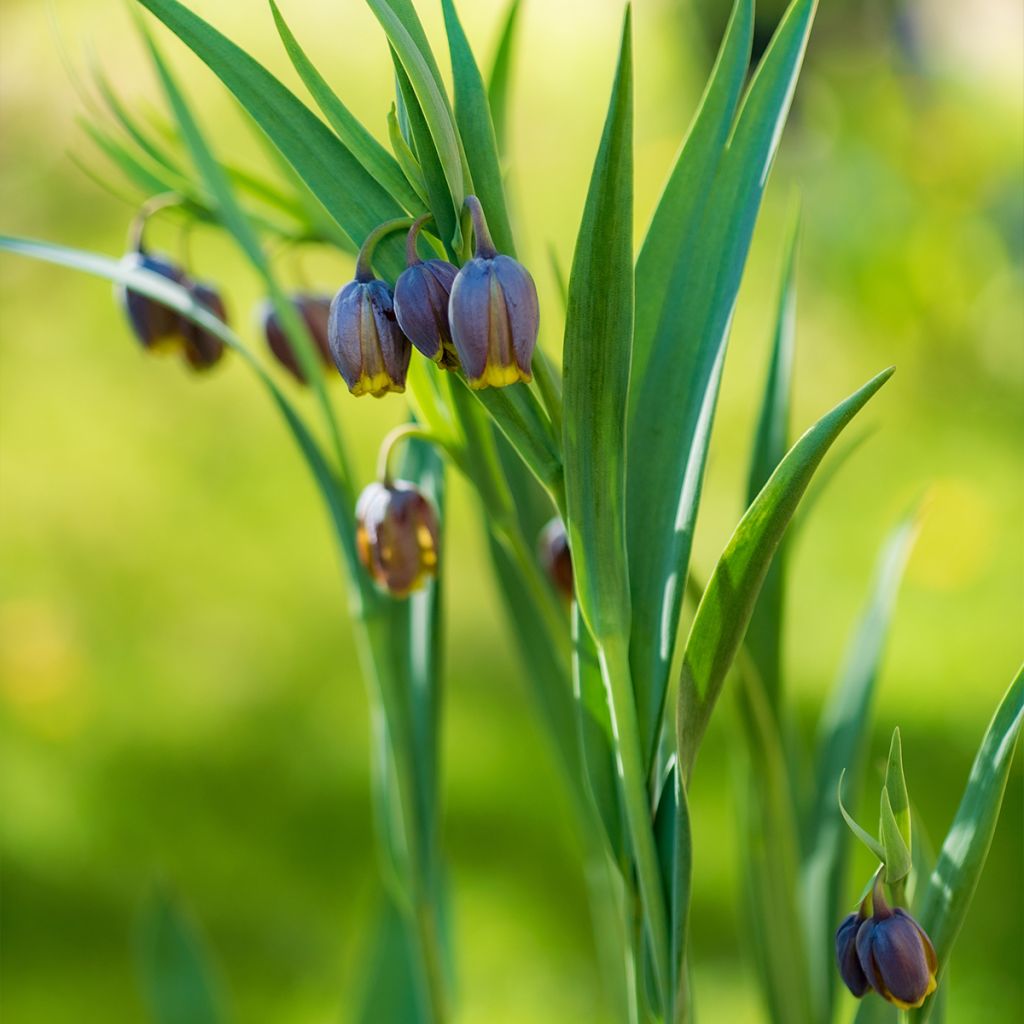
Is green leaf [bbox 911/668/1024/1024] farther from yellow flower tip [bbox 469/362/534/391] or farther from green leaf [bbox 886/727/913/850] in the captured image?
yellow flower tip [bbox 469/362/534/391]

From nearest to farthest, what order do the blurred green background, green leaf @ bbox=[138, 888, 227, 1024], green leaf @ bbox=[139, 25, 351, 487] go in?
green leaf @ bbox=[139, 25, 351, 487] < green leaf @ bbox=[138, 888, 227, 1024] < the blurred green background

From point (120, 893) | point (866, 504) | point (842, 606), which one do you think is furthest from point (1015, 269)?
point (120, 893)

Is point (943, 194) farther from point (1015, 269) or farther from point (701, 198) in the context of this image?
point (701, 198)

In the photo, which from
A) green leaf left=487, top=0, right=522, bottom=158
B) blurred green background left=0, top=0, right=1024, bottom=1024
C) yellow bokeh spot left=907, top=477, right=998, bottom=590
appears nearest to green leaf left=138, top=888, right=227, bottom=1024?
blurred green background left=0, top=0, right=1024, bottom=1024

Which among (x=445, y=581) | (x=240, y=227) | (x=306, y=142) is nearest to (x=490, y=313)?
(x=306, y=142)

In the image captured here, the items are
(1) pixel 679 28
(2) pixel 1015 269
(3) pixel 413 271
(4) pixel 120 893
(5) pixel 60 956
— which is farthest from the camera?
(1) pixel 679 28

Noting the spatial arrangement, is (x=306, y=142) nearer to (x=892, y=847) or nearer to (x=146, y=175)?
(x=146, y=175)

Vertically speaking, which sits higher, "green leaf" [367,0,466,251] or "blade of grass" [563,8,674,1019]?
"green leaf" [367,0,466,251]
